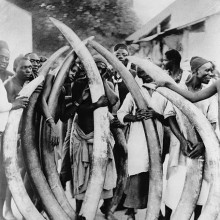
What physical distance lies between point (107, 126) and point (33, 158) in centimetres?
60

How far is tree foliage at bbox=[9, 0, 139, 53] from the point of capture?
314cm

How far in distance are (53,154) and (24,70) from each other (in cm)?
68

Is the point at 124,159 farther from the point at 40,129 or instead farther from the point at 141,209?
the point at 40,129

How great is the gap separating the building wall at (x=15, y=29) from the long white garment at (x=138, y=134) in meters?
0.89

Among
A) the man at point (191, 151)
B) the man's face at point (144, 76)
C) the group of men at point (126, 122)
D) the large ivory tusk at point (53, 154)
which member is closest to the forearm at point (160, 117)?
the group of men at point (126, 122)

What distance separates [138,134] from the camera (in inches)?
121

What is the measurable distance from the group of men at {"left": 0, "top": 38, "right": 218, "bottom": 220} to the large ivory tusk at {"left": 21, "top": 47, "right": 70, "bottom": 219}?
0.09 m

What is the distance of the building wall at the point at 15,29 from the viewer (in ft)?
10.5

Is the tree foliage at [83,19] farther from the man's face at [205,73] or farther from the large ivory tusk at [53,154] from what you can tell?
the man's face at [205,73]

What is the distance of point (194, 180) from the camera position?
9.73 feet

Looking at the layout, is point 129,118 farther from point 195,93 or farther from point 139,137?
point 195,93

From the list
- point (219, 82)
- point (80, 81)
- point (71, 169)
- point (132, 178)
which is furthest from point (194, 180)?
point (80, 81)

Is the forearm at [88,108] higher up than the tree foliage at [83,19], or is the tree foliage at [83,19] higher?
the tree foliage at [83,19]

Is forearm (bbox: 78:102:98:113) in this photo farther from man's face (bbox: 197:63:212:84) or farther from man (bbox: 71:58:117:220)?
man's face (bbox: 197:63:212:84)
